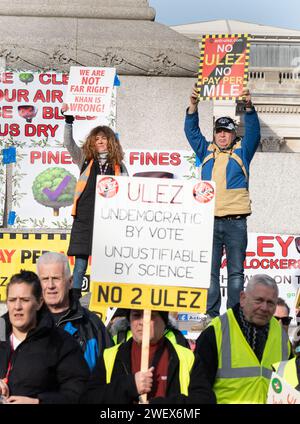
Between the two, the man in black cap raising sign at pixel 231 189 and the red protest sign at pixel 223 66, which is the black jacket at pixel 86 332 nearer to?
the man in black cap raising sign at pixel 231 189

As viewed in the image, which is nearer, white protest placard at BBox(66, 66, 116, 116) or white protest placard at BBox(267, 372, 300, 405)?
white protest placard at BBox(267, 372, 300, 405)

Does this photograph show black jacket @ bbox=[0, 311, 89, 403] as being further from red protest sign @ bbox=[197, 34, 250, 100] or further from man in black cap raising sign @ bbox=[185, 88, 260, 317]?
red protest sign @ bbox=[197, 34, 250, 100]

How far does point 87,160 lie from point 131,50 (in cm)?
314

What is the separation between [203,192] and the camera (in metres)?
7.56

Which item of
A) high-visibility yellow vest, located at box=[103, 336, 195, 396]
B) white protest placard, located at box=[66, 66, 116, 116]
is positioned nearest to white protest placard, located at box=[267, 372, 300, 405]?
high-visibility yellow vest, located at box=[103, 336, 195, 396]

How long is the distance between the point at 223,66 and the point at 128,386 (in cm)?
465

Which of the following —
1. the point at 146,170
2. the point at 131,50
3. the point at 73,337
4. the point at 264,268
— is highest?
the point at 131,50

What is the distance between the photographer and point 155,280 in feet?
24.3

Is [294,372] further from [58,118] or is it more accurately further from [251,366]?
[58,118]

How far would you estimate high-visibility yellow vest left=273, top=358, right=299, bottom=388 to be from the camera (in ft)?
22.6

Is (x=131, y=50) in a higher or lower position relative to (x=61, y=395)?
higher

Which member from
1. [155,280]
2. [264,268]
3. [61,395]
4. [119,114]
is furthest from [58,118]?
[61,395]

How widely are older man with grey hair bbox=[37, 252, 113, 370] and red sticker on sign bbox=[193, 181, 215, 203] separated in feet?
3.06
